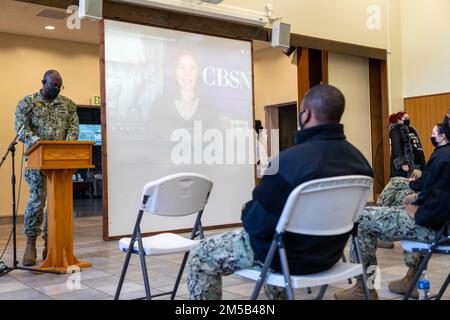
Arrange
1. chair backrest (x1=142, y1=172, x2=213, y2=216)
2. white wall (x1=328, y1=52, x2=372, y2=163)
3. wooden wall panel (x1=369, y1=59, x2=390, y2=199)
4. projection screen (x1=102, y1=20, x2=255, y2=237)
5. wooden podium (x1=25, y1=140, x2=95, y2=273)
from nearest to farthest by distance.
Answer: chair backrest (x1=142, y1=172, x2=213, y2=216)
wooden podium (x1=25, y1=140, x2=95, y2=273)
projection screen (x1=102, y1=20, x2=255, y2=237)
white wall (x1=328, y1=52, x2=372, y2=163)
wooden wall panel (x1=369, y1=59, x2=390, y2=199)

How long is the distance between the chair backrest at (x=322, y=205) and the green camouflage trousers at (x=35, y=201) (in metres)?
3.07

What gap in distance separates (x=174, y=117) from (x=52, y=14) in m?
2.88

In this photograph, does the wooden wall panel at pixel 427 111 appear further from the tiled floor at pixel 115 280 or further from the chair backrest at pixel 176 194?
the chair backrest at pixel 176 194

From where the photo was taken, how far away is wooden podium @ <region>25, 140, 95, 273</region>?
3.88m

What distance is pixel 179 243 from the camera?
2.69 metres

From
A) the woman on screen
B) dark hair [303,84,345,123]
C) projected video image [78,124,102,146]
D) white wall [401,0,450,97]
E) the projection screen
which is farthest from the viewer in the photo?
projected video image [78,124,102,146]

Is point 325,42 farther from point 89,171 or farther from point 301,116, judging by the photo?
point 89,171

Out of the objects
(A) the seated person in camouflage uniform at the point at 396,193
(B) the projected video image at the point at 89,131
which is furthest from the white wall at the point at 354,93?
(B) the projected video image at the point at 89,131

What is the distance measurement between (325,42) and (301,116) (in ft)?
19.6

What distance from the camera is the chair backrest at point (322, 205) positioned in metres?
1.79

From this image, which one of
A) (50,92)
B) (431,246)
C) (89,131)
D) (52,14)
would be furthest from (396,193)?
(89,131)

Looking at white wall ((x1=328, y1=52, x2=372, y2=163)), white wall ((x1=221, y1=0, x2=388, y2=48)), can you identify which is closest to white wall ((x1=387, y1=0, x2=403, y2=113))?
white wall ((x1=221, y1=0, x2=388, y2=48))

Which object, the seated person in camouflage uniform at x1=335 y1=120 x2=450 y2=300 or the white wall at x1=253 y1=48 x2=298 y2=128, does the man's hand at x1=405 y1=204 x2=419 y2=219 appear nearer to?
the seated person in camouflage uniform at x1=335 y1=120 x2=450 y2=300

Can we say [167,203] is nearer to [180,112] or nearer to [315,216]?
[315,216]
